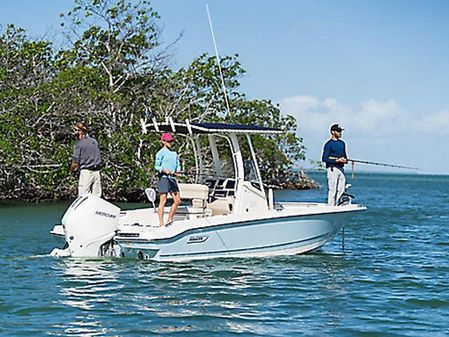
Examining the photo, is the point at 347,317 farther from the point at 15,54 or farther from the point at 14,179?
the point at 15,54

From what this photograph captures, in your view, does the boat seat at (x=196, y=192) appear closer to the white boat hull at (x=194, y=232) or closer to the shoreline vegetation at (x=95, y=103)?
the white boat hull at (x=194, y=232)

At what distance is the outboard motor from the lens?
1138cm

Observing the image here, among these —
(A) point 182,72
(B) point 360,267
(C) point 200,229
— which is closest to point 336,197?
(B) point 360,267

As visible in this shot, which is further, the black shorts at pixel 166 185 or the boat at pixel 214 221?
the black shorts at pixel 166 185

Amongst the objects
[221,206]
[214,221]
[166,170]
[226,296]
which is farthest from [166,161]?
[226,296]

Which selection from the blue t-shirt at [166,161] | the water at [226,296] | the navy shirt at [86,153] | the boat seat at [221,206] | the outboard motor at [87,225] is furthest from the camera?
the boat seat at [221,206]

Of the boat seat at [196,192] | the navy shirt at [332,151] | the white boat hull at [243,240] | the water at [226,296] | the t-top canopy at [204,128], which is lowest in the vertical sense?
the water at [226,296]

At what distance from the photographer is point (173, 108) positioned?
31.1 m

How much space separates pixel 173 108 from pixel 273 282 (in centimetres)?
2042

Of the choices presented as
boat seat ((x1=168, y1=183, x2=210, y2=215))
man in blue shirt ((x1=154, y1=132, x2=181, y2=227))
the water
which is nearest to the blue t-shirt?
man in blue shirt ((x1=154, y1=132, x2=181, y2=227))

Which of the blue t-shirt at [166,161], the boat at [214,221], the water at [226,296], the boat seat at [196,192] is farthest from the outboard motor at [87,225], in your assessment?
the boat seat at [196,192]

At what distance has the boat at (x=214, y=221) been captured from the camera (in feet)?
37.9

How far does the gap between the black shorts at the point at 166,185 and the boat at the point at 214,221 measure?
23cm

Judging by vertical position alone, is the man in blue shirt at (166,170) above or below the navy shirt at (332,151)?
below
